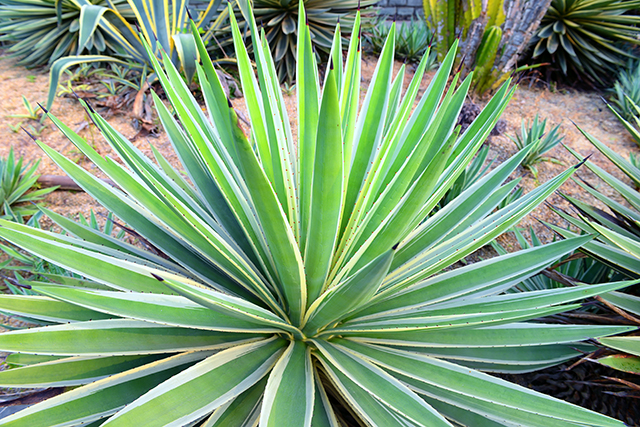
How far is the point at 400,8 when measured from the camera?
562cm

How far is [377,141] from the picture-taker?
1108 mm

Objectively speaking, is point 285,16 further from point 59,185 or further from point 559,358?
point 559,358

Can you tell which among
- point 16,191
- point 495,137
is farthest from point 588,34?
point 16,191

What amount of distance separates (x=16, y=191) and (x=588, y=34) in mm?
5338

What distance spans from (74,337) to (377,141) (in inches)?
35.6

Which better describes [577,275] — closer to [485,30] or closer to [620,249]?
[620,249]

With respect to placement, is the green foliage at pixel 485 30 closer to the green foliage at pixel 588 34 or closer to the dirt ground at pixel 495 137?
the dirt ground at pixel 495 137

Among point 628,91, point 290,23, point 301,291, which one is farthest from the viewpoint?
point 290,23

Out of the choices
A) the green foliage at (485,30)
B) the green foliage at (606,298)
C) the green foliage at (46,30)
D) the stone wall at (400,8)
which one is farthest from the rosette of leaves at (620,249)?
the stone wall at (400,8)

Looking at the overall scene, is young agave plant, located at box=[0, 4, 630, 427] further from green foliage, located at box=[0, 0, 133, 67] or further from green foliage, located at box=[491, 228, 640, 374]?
green foliage, located at box=[0, 0, 133, 67]

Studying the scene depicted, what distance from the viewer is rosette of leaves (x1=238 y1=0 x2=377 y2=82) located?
364 centimetres

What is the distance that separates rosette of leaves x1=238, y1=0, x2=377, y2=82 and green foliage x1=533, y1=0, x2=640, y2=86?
194 cm

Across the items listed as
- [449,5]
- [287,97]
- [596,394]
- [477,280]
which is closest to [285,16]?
[287,97]

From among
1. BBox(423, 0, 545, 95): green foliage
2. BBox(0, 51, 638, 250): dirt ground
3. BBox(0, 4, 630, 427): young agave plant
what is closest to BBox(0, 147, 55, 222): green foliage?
BBox(0, 51, 638, 250): dirt ground
